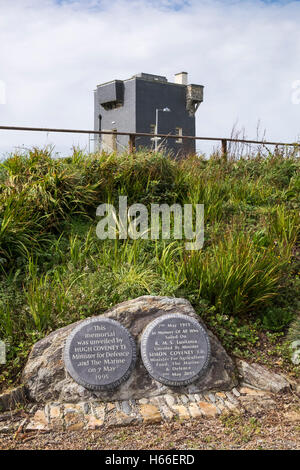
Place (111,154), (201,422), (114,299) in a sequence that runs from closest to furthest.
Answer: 1. (201,422)
2. (114,299)
3. (111,154)

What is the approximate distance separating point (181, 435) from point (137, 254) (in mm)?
2710

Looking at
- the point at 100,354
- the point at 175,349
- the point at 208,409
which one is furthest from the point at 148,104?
the point at 208,409

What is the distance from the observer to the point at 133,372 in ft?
17.0

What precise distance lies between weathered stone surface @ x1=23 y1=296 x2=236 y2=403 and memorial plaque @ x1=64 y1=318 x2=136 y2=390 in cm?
11

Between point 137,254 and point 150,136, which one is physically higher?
point 150,136

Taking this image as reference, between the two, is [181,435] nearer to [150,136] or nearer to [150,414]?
[150,414]

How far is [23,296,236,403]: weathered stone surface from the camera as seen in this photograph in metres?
5.01

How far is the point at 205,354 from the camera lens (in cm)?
530

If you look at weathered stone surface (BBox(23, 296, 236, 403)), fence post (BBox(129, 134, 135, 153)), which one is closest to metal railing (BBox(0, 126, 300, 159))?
fence post (BBox(129, 134, 135, 153))

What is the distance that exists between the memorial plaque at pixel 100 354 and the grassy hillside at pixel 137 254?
390 mm

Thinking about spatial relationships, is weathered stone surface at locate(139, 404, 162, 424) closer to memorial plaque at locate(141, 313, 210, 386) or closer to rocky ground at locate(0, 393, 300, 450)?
rocky ground at locate(0, 393, 300, 450)

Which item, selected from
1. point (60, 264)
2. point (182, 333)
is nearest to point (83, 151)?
point (60, 264)

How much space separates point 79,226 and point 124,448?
408cm
